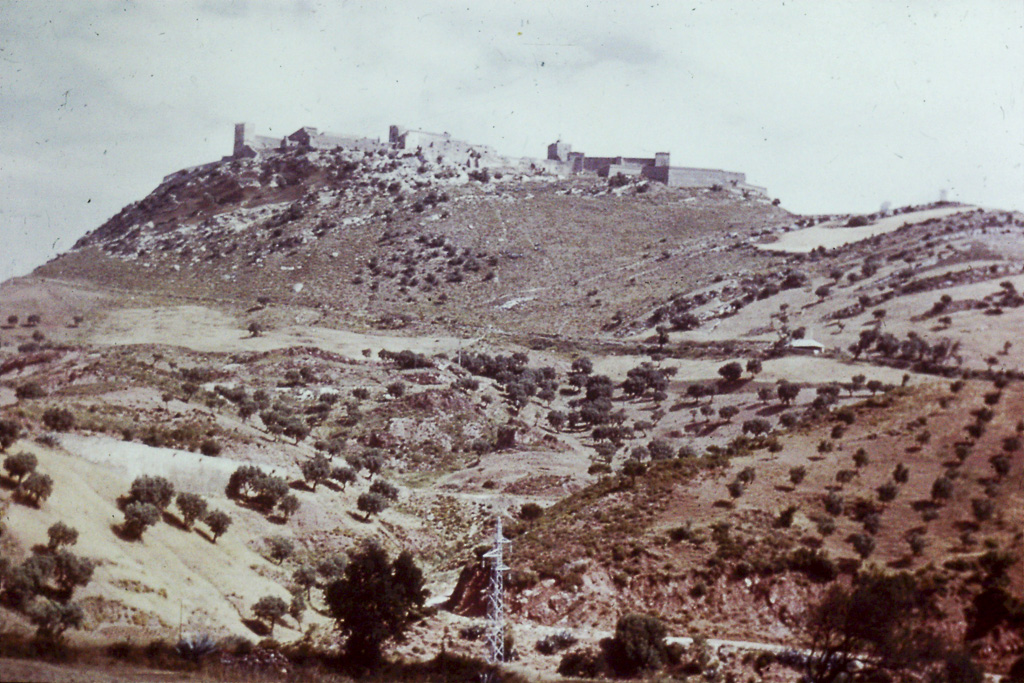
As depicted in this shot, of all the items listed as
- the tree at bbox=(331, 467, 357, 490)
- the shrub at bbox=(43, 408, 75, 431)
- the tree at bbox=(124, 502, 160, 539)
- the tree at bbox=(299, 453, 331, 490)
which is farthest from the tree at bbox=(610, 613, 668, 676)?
the shrub at bbox=(43, 408, 75, 431)

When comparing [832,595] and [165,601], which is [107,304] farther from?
[832,595]

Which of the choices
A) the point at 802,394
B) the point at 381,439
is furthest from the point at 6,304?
the point at 802,394

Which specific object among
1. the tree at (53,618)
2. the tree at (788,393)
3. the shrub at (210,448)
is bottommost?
the tree at (53,618)

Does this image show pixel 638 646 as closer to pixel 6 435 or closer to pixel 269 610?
pixel 269 610

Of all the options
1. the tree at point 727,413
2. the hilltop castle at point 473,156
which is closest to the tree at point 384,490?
the tree at point 727,413

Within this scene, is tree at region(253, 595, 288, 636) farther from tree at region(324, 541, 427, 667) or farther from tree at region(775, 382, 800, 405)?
tree at region(775, 382, 800, 405)

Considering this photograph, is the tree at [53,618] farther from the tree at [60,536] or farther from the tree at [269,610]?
the tree at [269,610]
